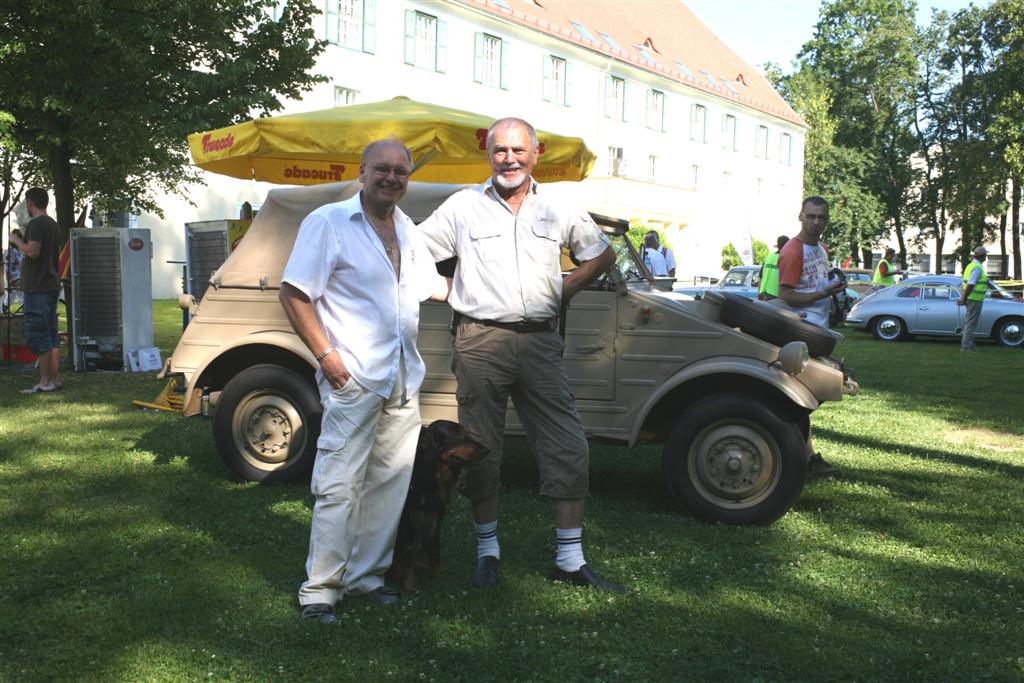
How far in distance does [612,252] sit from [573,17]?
45321 mm

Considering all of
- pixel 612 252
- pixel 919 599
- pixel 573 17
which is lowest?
pixel 919 599

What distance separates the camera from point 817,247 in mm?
7105

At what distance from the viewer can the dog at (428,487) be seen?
15.1ft

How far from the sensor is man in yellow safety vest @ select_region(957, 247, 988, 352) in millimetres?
19391

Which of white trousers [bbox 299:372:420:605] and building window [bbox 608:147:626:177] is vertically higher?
building window [bbox 608:147:626:177]

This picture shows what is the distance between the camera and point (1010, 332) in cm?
2145

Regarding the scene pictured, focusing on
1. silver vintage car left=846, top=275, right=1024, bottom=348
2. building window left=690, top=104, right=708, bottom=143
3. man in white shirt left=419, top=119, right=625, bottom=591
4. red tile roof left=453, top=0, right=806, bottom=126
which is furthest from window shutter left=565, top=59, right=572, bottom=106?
man in white shirt left=419, top=119, right=625, bottom=591

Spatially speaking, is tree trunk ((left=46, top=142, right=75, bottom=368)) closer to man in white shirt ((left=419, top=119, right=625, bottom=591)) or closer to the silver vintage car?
man in white shirt ((left=419, top=119, right=625, bottom=591))

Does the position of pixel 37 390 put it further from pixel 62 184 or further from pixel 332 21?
pixel 332 21

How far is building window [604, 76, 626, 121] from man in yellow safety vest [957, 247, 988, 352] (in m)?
29.5

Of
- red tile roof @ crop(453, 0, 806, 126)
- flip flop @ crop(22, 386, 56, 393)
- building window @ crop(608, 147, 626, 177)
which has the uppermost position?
red tile roof @ crop(453, 0, 806, 126)

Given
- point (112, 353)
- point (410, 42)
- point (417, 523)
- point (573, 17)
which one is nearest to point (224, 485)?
point (417, 523)

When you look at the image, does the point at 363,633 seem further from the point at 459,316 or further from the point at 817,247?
the point at 817,247

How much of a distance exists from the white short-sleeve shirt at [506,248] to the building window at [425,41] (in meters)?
34.9
